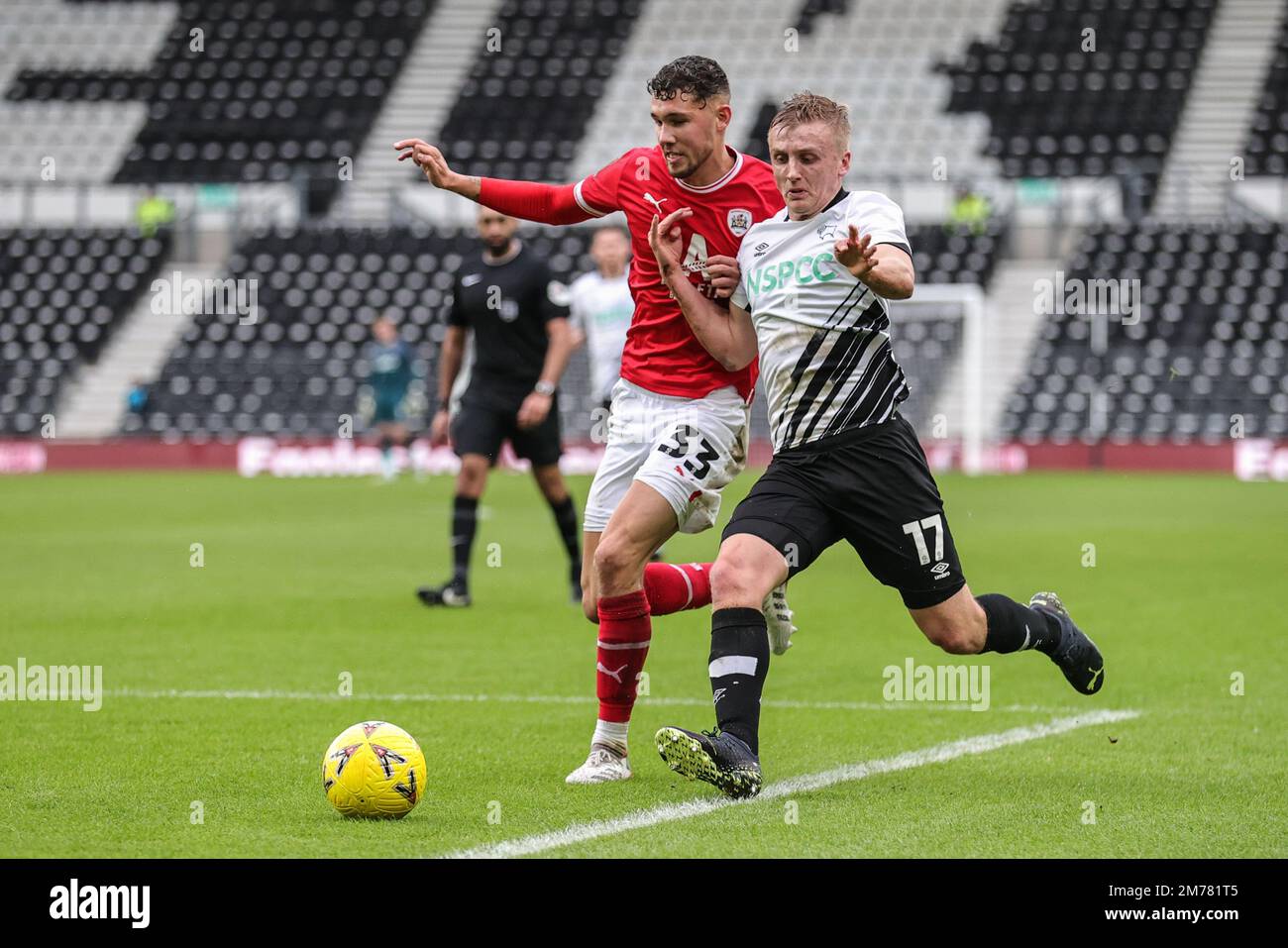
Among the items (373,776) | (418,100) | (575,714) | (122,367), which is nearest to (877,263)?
(373,776)

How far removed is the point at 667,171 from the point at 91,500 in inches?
675

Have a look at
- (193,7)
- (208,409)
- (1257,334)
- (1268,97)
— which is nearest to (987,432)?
(1257,334)

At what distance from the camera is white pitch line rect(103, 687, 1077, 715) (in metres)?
7.67

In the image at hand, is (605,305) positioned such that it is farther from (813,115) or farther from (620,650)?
(813,115)

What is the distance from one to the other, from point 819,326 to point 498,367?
18.4ft

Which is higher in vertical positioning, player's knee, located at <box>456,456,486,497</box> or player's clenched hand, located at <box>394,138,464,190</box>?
player's clenched hand, located at <box>394,138,464,190</box>

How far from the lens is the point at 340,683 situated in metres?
8.23

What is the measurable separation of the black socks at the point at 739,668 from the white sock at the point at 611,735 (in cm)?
56

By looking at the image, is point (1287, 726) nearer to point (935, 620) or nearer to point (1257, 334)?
point (935, 620)

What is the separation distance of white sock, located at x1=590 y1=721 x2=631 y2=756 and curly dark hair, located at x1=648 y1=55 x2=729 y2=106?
198cm

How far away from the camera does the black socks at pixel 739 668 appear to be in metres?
5.55

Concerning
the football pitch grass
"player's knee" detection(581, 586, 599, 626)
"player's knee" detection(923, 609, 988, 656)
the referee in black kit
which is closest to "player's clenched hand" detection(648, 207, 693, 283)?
"player's knee" detection(581, 586, 599, 626)

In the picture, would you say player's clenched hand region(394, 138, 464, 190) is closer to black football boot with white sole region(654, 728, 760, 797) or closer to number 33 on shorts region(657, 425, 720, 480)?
number 33 on shorts region(657, 425, 720, 480)

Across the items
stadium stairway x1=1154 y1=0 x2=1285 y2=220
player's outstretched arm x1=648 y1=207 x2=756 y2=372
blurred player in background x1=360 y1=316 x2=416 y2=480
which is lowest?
player's outstretched arm x1=648 y1=207 x2=756 y2=372
